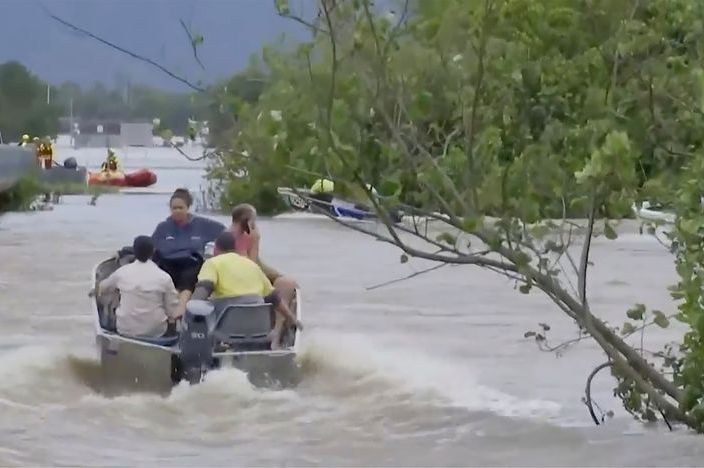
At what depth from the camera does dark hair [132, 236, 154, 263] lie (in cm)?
→ 1311

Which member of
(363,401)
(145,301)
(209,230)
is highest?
(209,230)

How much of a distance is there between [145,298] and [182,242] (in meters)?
1.20

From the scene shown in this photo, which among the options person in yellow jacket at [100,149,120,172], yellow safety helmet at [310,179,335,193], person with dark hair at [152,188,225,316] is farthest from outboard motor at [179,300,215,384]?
person in yellow jacket at [100,149,120,172]

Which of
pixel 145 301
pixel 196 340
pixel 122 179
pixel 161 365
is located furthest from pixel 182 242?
pixel 122 179

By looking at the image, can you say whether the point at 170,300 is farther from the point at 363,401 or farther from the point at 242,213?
the point at 363,401

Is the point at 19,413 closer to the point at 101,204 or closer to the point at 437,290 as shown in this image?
the point at 437,290

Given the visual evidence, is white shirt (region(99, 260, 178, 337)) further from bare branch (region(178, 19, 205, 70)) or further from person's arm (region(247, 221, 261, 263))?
bare branch (region(178, 19, 205, 70))

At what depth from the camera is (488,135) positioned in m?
9.38

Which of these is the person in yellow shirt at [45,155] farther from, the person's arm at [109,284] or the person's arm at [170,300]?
the person's arm at [170,300]

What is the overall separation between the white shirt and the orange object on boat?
6519 cm

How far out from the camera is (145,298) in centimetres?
1305

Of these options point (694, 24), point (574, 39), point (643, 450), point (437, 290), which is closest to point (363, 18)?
point (694, 24)

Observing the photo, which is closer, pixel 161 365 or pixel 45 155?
pixel 161 365

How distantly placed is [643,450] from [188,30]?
458 centimetres
